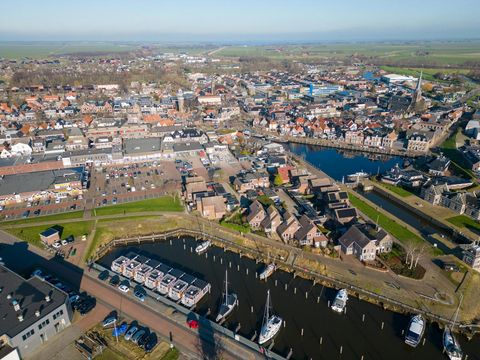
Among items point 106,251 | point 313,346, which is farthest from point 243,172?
point 313,346

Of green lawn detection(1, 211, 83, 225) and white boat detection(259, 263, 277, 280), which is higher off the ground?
green lawn detection(1, 211, 83, 225)

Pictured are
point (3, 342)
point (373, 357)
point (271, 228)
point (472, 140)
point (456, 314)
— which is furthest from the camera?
point (472, 140)

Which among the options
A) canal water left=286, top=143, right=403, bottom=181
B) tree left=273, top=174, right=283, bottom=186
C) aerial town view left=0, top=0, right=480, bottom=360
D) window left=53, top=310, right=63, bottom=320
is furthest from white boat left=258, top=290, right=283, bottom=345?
canal water left=286, top=143, right=403, bottom=181

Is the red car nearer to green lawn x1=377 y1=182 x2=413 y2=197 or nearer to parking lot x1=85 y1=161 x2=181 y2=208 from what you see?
parking lot x1=85 y1=161 x2=181 y2=208

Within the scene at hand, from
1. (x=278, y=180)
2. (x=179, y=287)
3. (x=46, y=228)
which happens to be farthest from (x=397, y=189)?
(x=46, y=228)

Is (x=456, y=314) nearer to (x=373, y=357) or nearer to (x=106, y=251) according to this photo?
(x=373, y=357)

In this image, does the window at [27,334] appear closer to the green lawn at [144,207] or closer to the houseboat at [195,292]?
the houseboat at [195,292]

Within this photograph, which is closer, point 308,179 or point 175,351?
point 175,351
